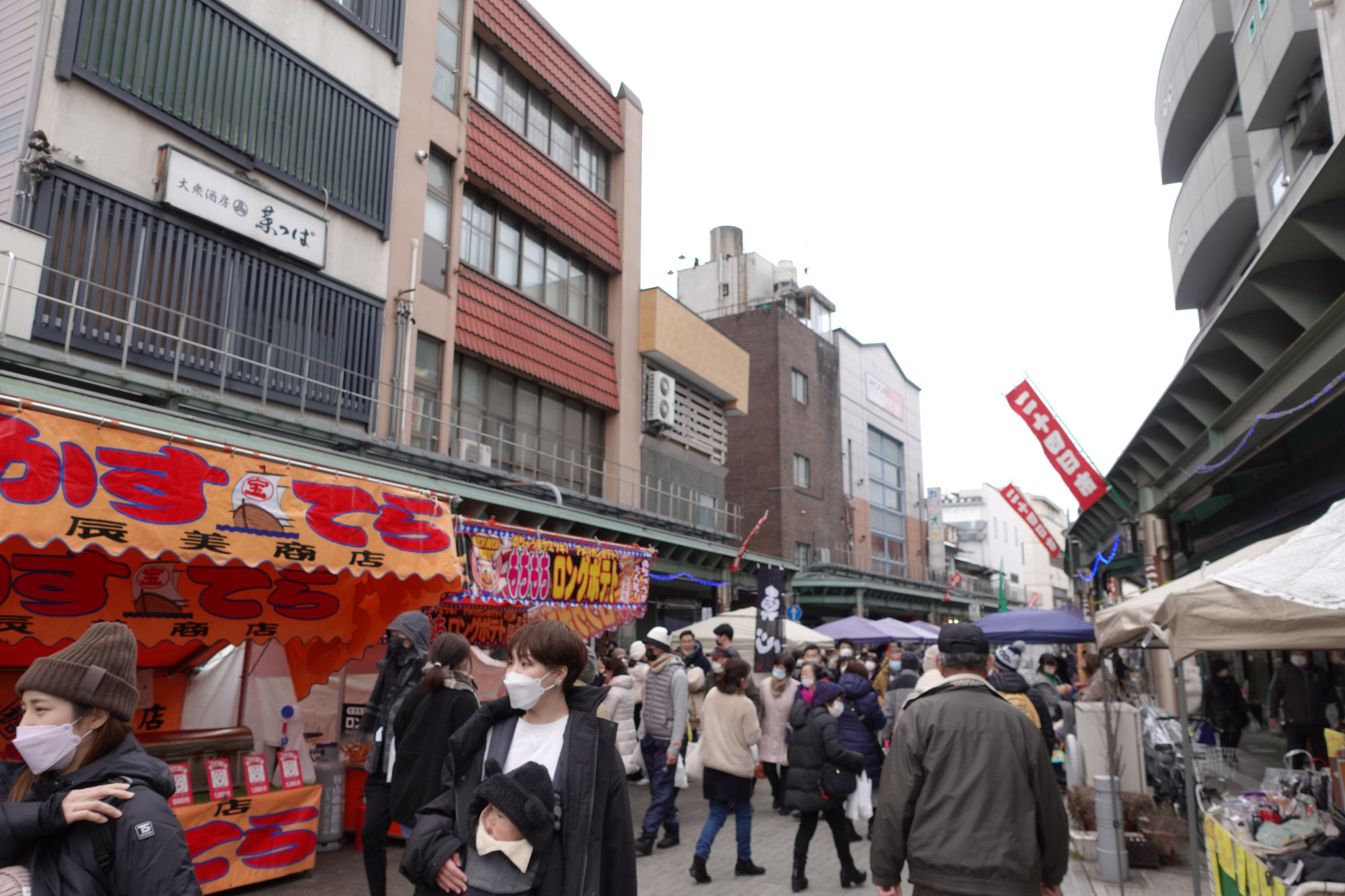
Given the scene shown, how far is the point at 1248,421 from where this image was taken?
10078mm

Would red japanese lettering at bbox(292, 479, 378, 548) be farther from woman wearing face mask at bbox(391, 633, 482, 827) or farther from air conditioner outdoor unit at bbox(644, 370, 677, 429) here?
air conditioner outdoor unit at bbox(644, 370, 677, 429)

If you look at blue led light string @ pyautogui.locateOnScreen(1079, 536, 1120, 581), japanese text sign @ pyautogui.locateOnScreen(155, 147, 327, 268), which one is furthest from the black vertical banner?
blue led light string @ pyautogui.locateOnScreen(1079, 536, 1120, 581)

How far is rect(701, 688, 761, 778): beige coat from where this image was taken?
24.5 ft

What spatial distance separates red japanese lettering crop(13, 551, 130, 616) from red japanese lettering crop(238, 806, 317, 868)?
212cm

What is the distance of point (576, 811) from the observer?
292cm

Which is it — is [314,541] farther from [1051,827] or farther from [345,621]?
[1051,827]

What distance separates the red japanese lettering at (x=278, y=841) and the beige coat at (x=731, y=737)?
3.39 meters

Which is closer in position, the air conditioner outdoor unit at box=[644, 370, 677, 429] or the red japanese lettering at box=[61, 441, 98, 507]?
the red japanese lettering at box=[61, 441, 98, 507]

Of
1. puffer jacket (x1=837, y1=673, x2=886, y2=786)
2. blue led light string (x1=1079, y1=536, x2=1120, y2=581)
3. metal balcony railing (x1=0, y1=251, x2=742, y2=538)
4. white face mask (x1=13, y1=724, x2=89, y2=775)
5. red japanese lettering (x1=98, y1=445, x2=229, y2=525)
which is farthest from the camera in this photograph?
blue led light string (x1=1079, y1=536, x2=1120, y2=581)

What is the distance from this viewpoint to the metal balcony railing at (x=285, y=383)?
396 inches

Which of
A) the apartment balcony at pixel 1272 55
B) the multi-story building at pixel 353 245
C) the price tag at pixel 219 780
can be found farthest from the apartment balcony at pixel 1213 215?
the price tag at pixel 219 780

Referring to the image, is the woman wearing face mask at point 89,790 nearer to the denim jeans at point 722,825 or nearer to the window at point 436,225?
the denim jeans at point 722,825

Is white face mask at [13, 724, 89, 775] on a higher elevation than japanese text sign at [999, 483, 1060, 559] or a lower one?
lower

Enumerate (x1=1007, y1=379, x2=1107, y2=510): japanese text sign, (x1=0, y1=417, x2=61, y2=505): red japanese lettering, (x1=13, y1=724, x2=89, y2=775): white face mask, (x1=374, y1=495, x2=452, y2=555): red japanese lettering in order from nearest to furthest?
(x1=13, y1=724, x2=89, y2=775): white face mask, (x1=0, y1=417, x2=61, y2=505): red japanese lettering, (x1=374, y1=495, x2=452, y2=555): red japanese lettering, (x1=1007, y1=379, x2=1107, y2=510): japanese text sign
